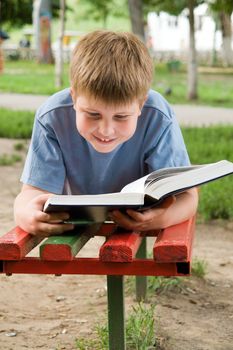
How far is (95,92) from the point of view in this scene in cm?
243

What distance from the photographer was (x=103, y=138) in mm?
2498

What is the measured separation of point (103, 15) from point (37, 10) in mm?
9187

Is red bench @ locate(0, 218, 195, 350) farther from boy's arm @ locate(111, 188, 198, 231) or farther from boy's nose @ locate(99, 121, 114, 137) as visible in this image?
boy's nose @ locate(99, 121, 114, 137)

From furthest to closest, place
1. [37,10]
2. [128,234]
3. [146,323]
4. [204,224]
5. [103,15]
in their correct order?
[103,15]
[37,10]
[204,224]
[146,323]
[128,234]

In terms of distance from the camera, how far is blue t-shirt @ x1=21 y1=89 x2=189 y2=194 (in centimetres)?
279

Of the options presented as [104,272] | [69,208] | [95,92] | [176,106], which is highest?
[95,92]

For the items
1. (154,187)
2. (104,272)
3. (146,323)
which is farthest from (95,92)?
(146,323)

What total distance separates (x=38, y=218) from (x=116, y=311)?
1.31 feet

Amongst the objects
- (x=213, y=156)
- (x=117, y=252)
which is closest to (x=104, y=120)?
(x=117, y=252)

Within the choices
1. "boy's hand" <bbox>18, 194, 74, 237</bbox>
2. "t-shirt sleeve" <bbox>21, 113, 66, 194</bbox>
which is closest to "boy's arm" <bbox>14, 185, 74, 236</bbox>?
"boy's hand" <bbox>18, 194, 74, 237</bbox>

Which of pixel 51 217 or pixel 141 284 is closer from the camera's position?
pixel 51 217

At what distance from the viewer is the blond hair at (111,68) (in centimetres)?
242

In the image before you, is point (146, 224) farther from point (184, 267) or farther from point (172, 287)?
point (172, 287)

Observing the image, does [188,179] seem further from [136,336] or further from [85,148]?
[136,336]
